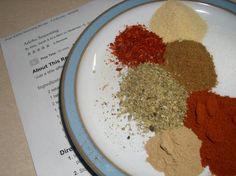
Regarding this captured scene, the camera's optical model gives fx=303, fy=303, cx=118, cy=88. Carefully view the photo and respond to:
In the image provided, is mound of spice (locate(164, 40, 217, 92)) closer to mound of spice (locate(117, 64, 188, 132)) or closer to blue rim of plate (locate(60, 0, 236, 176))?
mound of spice (locate(117, 64, 188, 132))

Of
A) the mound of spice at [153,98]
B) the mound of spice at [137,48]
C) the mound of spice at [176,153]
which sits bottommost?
the mound of spice at [176,153]

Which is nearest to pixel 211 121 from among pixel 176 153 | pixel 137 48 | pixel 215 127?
pixel 215 127

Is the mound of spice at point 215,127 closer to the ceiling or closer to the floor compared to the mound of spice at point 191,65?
closer to the floor

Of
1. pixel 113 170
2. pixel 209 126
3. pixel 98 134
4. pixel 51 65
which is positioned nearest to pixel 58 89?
pixel 51 65

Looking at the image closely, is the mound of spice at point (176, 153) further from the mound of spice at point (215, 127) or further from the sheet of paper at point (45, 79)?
the sheet of paper at point (45, 79)

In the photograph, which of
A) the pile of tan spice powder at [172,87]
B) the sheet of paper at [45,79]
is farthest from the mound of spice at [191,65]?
the sheet of paper at [45,79]

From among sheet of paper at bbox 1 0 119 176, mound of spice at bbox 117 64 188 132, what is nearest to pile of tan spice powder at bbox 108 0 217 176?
mound of spice at bbox 117 64 188 132
